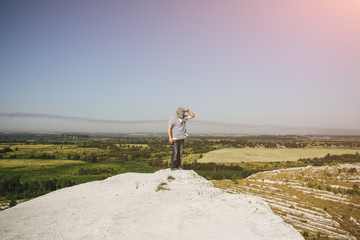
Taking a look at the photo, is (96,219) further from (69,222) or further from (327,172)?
(327,172)

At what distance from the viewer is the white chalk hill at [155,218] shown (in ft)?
18.2

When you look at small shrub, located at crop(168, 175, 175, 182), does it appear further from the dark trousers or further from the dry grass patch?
the dry grass patch

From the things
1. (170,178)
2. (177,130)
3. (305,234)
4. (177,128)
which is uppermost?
(177,128)

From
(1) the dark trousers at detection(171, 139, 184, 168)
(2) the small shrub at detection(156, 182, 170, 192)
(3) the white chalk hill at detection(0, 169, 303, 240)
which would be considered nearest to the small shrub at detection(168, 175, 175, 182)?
(3) the white chalk hill at detection(0, 169, 303, 240)

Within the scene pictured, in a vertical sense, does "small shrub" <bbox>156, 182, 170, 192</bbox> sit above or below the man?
below

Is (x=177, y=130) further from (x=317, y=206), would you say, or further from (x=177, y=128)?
(x=317, y=206)

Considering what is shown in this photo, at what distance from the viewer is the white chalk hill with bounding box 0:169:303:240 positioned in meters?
5.54

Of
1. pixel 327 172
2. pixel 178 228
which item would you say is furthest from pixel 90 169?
pixel 178 228

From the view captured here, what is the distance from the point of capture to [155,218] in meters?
6.43

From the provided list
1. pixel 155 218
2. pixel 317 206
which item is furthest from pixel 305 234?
pixel 155 218

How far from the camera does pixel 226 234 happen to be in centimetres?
538

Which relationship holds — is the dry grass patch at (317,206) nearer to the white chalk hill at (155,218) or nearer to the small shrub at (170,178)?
the white chalk hill at (155,218)

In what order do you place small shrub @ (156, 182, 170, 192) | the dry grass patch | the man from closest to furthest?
1. the dry grass patch
2. small shrub @ (156, 182, 170, 192)
3. the man

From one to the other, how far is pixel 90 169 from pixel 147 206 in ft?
310
